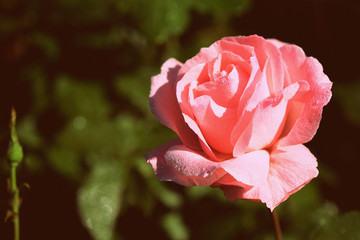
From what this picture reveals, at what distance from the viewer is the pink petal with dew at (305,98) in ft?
2.65

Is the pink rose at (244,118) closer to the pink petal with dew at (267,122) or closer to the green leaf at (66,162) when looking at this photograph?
the pink petal with dew at (267,122)

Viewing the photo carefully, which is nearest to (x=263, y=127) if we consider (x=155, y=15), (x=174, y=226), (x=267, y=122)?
(x=267, y=122)

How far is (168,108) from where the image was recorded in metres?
0.89

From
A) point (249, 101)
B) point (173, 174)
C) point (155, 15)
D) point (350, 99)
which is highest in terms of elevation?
Answer: point (155, 15)

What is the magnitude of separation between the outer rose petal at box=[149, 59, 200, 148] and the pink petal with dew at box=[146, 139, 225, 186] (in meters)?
0.04

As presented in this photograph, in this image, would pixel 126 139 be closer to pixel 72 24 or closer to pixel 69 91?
pixel 69 91

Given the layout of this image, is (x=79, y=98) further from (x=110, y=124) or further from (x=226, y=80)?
(x=226, y=80)

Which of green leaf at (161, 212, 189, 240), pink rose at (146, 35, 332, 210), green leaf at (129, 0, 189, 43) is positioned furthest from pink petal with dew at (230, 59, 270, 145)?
green leaf at (161, 212, 189, 240)

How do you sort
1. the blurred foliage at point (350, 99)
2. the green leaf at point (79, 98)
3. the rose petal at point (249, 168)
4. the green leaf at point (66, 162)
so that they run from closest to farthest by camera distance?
the rose petal at point (249, 168) → the green leaf at point (66, 162) → the green leaf at point (79, 98) → the blurred foliage at point (350, 99)

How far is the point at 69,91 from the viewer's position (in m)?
1.70

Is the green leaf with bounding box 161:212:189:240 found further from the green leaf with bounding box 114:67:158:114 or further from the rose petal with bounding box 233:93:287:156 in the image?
the rose petal with bounding box 233:93:287:156

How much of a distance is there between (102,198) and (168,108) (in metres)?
0.55

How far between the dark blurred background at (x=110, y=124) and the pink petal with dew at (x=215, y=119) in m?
0.57

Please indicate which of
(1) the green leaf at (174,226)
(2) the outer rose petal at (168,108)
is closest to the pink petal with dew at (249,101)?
(2) the outer rose petal at (168,108)
